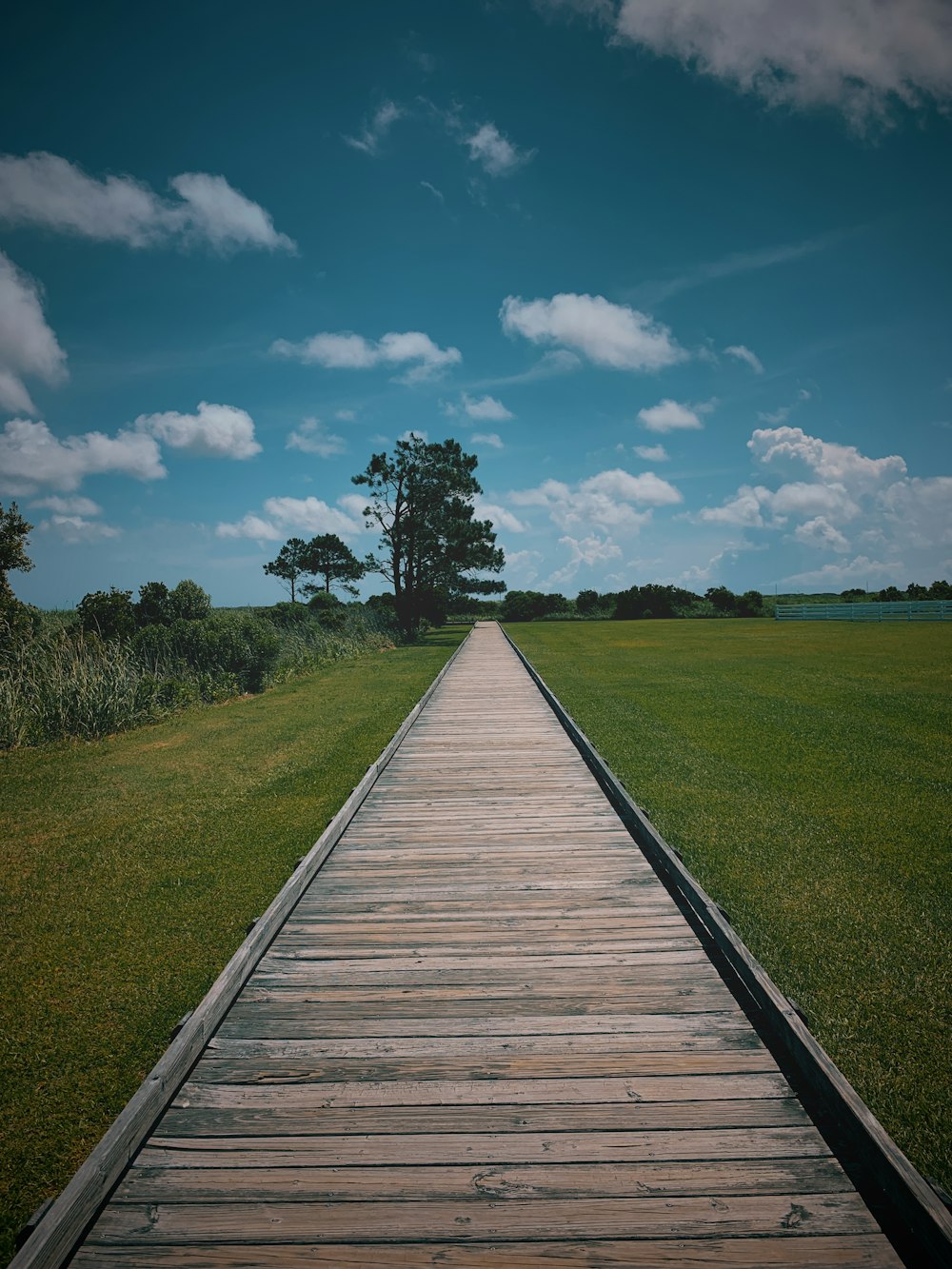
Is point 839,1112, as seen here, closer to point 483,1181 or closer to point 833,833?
point 483,1181

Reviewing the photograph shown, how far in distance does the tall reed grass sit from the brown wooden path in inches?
394

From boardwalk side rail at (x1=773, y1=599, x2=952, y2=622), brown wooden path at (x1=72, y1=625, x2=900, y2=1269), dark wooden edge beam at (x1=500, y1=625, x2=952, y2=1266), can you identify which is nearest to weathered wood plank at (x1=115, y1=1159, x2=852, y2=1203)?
brown wooden path at (x1=72, y1=625, x2=900, y2=1269)

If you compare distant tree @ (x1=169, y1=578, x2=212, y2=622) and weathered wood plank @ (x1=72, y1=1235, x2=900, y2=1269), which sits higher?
distant tree @ (x1=169, y1=578, x2=212, y2=622)

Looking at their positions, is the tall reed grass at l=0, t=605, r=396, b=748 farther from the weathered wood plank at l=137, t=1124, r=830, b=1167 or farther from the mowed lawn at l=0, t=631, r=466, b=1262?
the weathered wood plank at l=137, t=1124, r=830, b=1167

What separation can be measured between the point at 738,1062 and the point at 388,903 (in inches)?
92.1

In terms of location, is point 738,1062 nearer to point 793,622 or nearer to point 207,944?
point 207,944

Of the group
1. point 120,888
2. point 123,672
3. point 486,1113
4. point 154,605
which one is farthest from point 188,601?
point 486,1113

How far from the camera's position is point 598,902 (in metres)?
4.25

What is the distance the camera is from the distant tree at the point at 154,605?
19.9m

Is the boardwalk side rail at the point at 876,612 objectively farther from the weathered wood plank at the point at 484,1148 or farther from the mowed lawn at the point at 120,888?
the weathered wood plank at the point at 484,1148

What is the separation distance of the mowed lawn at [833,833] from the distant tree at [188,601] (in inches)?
496

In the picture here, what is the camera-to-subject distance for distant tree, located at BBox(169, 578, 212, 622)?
20.4 metres

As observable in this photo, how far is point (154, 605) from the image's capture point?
20.1 metres

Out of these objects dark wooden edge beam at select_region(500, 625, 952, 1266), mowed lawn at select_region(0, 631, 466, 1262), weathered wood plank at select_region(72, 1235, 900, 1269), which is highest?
dark wooden edge beam at select_region(500, 625, 952, 1266)
